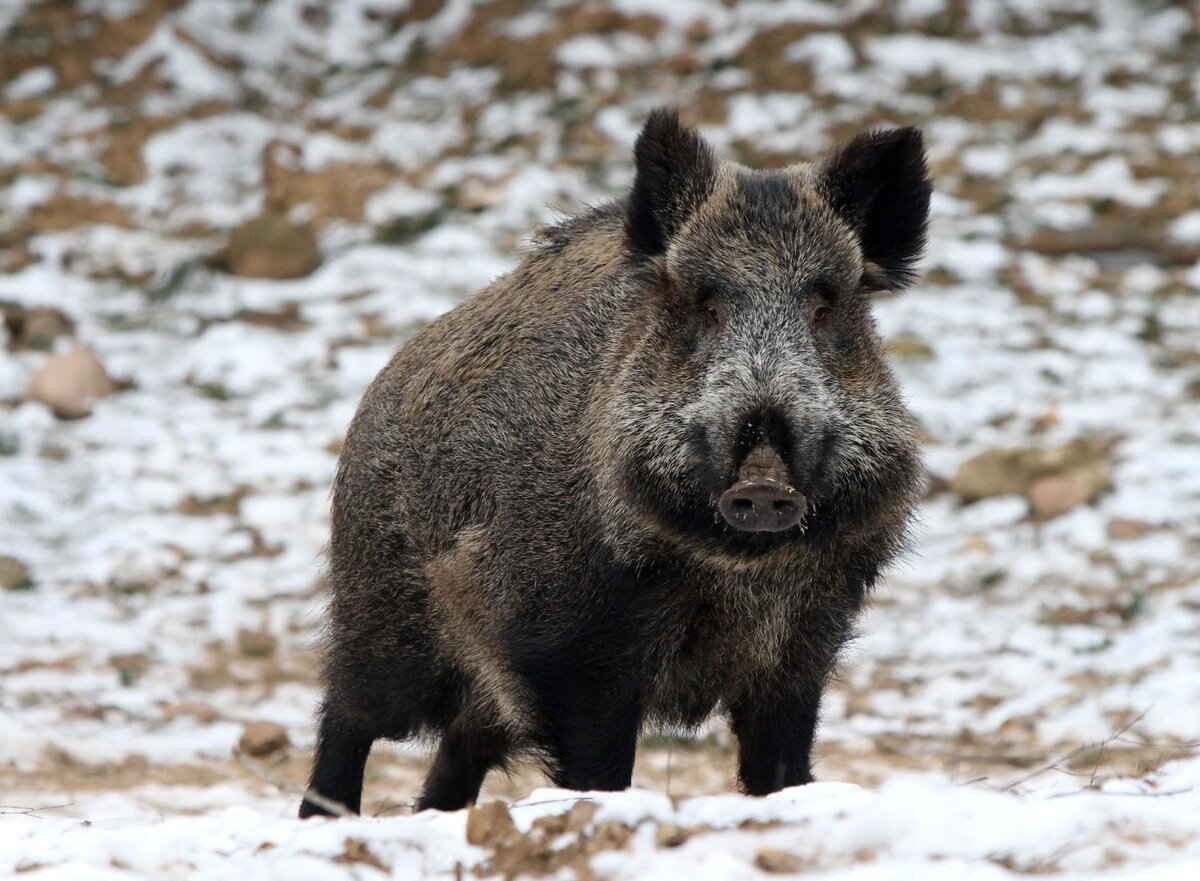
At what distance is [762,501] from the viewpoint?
3.37 m

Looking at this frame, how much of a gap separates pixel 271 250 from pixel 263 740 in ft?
17.3

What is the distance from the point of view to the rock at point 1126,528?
24.1 feet

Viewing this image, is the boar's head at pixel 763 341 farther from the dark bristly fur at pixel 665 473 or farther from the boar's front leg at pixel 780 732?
the boar's front leg at pixel 780 732

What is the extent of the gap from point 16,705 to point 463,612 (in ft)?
8.89

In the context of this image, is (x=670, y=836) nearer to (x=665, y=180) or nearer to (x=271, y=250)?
(x=665, y=180)

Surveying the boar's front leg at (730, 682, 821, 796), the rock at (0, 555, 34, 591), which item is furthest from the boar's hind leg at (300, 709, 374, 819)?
the rock at (0, 555, 34, 591)

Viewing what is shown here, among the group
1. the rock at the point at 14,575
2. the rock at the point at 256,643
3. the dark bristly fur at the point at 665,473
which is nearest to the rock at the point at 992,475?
the rock at the point at 256,643

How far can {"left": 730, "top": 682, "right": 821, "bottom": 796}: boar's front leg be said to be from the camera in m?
4.23

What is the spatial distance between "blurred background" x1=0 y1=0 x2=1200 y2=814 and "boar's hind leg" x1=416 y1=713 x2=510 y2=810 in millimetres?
379

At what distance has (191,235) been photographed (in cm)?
1098

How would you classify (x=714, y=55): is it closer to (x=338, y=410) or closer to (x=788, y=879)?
(x=338, y=410)

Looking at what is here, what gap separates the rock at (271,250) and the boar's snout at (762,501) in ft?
24.6

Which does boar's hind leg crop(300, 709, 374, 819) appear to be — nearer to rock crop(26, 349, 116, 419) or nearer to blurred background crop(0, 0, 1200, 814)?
blurred background crop(0, 0, 1200, 814)

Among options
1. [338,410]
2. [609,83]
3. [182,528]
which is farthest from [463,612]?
[609,83]
